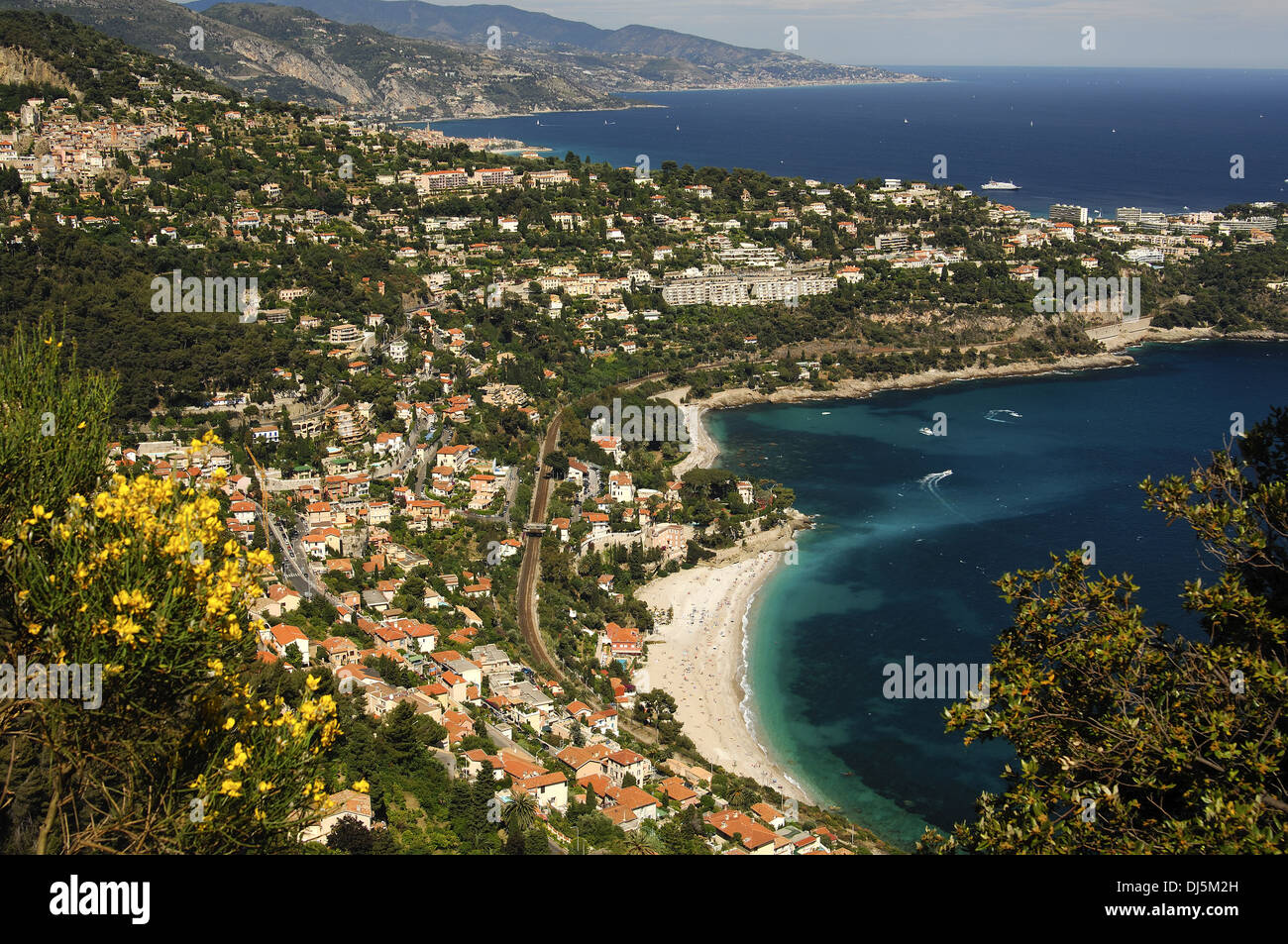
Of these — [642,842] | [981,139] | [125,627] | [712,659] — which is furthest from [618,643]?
[981,139]

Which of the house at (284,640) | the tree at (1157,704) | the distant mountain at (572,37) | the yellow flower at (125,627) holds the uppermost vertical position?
the distant mountain at (572,37)

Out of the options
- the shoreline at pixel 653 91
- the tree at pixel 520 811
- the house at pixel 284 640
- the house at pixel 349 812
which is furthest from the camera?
the shoreline at pixel 653 91

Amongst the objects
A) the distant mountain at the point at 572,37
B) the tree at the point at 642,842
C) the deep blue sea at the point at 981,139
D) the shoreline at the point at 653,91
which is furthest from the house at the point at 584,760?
the distant mountain at the point at 572,37

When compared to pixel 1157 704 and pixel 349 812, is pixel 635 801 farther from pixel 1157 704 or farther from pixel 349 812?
pixel 1157 704

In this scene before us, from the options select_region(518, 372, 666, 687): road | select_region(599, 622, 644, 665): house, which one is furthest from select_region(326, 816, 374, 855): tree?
select_region(599, 622, 644, 665): house

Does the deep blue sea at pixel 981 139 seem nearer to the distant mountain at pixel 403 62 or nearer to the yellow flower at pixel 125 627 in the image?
the distant mountain at pixel 403 62
